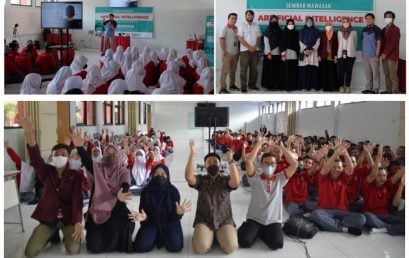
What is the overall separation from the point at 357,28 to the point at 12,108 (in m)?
2.09

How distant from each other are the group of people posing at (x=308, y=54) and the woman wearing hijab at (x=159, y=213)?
0.66m

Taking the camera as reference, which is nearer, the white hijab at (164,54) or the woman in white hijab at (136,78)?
the woman in white hijab at (136,78)

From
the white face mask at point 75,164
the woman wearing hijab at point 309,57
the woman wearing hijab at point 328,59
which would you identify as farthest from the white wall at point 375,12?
the white face mask at point 75,164

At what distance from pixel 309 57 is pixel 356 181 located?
31.8 inches

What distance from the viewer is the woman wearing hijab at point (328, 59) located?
230cm

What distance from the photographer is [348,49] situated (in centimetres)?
231

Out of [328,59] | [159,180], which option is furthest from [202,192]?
[328,59]

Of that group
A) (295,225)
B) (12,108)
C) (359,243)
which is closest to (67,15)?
(12,108)

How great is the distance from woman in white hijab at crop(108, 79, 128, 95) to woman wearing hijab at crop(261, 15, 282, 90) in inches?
33.4

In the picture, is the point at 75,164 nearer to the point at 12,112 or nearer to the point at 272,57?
the point at 12,112

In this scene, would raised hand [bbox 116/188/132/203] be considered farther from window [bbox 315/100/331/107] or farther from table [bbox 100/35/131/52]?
window [bbox 315/100/331/107]

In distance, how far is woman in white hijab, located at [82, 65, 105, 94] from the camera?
221 cm

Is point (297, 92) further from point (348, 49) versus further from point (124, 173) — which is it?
point (124, 173)

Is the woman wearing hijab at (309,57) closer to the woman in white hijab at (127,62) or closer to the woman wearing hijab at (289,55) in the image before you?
the woman wearing hijab at (289,55)
